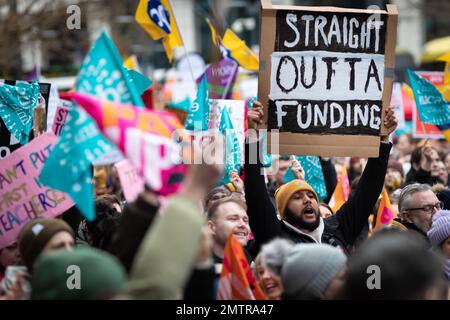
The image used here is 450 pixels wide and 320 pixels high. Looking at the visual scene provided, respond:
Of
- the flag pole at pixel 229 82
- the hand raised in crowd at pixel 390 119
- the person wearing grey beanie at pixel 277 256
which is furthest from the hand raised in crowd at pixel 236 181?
the flag pole at pixel 229 82

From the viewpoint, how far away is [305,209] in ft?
18.6

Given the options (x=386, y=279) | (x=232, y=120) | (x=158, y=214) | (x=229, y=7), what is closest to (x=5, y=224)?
(x=158, y=214)

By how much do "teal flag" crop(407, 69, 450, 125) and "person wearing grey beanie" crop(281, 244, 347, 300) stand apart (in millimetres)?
4867

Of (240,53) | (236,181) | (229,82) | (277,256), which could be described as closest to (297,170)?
(236,181)

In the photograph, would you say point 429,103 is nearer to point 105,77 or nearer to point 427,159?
point 427,159

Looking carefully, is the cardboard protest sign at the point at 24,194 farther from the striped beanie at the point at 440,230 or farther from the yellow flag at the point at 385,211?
the yellow flag at the point at 385,211

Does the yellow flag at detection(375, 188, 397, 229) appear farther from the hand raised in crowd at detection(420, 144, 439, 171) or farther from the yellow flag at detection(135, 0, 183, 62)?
the yellow flag at detection(135, 0, 183, 62)

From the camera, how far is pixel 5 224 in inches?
192

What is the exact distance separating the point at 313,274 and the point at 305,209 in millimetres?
1936

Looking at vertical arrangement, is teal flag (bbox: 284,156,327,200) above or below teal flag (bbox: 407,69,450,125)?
below

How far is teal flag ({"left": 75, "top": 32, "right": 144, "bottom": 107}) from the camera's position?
161 inches

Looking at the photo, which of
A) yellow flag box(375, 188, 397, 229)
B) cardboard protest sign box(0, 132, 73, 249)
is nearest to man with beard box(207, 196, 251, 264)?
cardboard protest sign box(0, 132, 73, 249)

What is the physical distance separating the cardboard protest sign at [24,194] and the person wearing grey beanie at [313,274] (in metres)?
1.64

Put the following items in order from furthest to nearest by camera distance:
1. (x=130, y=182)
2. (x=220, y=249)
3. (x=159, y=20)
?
(x=159, y=20) < (x=220, y=249) < (x=130, y=182)
